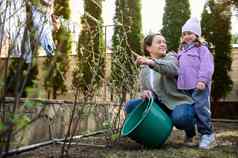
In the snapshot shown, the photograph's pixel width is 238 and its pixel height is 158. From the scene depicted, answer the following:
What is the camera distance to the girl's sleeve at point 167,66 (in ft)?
12.1

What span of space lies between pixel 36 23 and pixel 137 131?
1745 millimetres

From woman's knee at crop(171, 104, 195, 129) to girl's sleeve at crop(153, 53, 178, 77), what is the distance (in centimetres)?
28

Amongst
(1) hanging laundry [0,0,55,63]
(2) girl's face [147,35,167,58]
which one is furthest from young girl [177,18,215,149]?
(1) hanging laundry [0,0,55,63]

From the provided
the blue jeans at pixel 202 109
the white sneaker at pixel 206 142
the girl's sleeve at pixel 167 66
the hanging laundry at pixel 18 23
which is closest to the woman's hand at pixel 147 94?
the girl's sleeve at pixel 167 66

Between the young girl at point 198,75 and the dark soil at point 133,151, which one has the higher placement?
the young girl at point 198,75

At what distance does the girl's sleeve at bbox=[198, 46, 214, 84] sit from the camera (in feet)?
12.1

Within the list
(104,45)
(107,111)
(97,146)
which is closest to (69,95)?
(107,111)

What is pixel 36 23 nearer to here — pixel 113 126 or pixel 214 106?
pixel 113 126

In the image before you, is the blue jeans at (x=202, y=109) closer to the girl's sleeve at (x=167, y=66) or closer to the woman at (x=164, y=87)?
the woman at (x=164, y=87)

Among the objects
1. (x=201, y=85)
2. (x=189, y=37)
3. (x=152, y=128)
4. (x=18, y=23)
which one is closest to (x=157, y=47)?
(x=189, y=37)

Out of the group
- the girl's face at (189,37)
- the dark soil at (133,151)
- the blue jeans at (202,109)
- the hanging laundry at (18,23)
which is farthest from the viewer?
the girl's face at (189,37)

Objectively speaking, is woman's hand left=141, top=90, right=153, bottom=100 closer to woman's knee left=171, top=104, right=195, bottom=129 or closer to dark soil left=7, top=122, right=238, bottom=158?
woman's knee left=171, top=104, right=195, bottom=129

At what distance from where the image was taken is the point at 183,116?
146 inches

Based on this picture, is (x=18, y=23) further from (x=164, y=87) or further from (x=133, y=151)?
(x=164, y=87)
